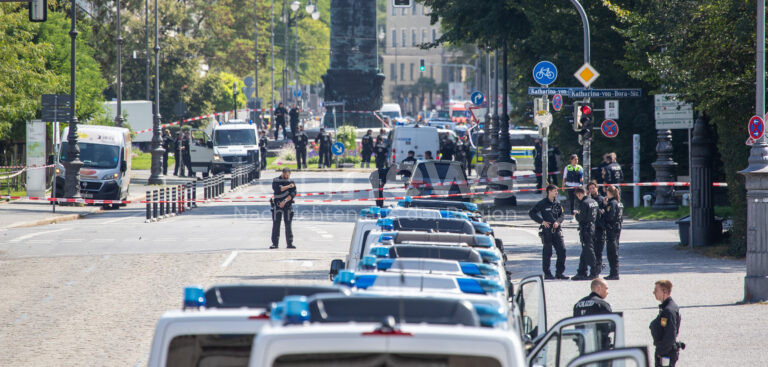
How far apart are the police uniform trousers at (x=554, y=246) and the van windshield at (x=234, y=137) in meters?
30.3

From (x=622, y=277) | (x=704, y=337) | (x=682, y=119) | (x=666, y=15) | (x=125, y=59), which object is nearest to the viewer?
(x=704, y=337)

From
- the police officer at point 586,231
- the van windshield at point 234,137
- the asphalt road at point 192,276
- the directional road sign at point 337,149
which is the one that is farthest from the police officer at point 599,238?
the directional road sign at point 337,149

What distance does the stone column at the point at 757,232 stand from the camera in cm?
1488

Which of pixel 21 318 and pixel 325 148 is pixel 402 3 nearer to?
pixel 21 318

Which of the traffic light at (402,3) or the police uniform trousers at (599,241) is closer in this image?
the police uniform trousers at (599,241)

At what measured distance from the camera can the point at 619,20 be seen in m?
30.5

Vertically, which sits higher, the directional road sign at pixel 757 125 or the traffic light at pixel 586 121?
the traffic light at pixel 586 121

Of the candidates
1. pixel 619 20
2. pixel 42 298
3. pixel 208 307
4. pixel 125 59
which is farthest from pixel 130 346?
pixel 125 59

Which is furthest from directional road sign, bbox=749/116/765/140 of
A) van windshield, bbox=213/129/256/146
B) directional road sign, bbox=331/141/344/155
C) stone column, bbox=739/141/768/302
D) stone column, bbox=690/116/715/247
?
directional road sign, bbox=331/141/344/155

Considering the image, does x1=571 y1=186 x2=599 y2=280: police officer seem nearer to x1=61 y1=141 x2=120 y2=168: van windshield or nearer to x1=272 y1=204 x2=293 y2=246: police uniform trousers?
x1=272 y1=204 x2=293 y2=246: police uniform trousers

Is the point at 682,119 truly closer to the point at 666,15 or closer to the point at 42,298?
the point at 666,15

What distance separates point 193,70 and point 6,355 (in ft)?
205

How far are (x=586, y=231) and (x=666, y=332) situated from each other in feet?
26.8

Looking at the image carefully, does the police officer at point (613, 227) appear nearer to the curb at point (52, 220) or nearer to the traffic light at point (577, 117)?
the traffic light at point (577, 117)
